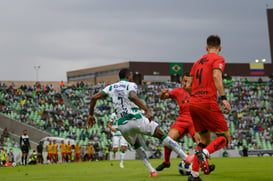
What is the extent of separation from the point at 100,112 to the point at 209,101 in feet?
128

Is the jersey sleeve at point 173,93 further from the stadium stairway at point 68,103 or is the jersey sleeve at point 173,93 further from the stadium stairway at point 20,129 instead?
the stadium stairway at point 68,103

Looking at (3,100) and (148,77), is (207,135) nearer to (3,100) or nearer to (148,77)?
(3,100)

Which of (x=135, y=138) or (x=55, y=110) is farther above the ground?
(x=55, y=110)

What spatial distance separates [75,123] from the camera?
145 ft

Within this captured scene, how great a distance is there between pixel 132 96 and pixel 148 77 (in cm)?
6637

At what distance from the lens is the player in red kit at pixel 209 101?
8.16 m

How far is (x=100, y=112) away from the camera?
4697cm

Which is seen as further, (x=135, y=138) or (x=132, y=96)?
(x=135, y=138)

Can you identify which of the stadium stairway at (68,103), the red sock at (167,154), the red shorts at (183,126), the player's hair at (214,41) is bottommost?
the red sock at (167,154)

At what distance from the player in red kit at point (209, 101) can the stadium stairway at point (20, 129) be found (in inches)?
1368

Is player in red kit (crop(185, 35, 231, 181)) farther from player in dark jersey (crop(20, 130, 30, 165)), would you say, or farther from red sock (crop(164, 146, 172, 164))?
player in dark jersey (crop(20, 130, 30, 165))

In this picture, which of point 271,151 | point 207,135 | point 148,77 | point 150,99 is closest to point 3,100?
point 150,99

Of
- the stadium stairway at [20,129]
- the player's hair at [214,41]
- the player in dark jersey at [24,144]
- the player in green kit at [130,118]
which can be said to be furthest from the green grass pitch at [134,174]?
the stadium stairway at [20,129]

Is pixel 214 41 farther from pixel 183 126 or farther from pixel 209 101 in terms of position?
pixel 183 126
